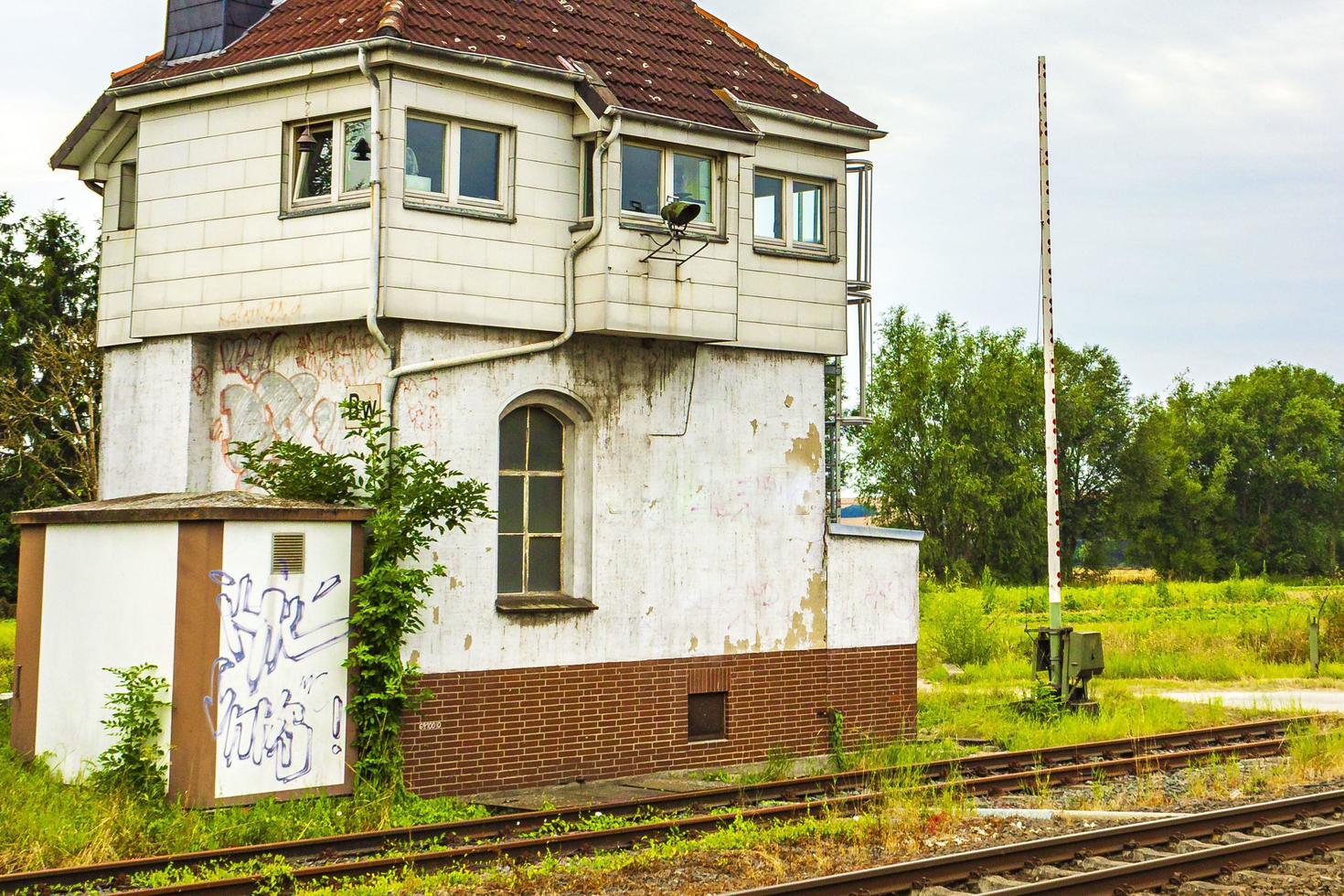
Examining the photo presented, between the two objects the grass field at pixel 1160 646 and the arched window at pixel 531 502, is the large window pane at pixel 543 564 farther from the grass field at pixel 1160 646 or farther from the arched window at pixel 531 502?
the grass field at pixel 1160 646

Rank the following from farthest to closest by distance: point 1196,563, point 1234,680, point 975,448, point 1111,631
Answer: point 1196,563 < point 975,448 < point 1111,631 < point 1234,680

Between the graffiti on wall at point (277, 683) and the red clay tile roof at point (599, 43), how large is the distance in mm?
5350

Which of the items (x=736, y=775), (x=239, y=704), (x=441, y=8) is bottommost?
(x=736, y=775)

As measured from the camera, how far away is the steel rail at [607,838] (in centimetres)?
967

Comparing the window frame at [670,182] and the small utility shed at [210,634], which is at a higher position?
the window frame at [670,182]

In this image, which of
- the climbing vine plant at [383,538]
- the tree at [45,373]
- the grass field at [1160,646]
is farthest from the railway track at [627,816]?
the tree at [45,373]

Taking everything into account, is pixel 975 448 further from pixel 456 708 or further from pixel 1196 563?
pixel 456 708

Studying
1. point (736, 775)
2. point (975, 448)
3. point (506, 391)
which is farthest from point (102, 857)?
point (975, 448)

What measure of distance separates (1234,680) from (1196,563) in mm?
57075

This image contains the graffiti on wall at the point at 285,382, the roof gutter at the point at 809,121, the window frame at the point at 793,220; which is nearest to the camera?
the graffiti on wall at the point at 285,382

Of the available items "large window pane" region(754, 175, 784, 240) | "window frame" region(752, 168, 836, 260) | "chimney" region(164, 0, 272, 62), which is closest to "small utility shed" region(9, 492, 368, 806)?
"chimney" region(164, 0, 272, 62)

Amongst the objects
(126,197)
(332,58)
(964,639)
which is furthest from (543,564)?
(964,639)

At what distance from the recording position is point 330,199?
1398 centimetres

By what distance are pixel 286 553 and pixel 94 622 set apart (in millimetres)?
1842
